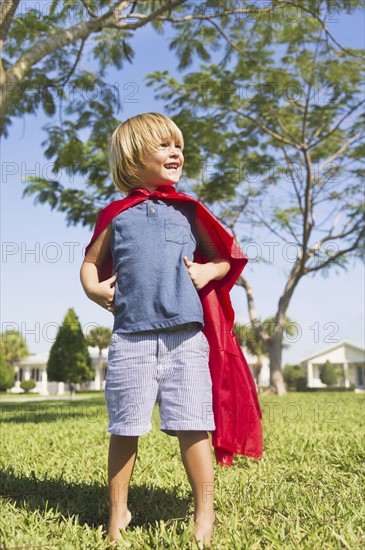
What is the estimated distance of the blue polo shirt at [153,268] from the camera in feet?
7.02

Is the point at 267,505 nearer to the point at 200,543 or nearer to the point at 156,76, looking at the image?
the point at 200,543

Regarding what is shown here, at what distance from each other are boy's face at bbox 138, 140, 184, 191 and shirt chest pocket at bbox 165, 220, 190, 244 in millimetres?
189

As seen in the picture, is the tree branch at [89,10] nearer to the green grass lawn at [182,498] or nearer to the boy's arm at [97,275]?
the green grass lawn at [182,498]

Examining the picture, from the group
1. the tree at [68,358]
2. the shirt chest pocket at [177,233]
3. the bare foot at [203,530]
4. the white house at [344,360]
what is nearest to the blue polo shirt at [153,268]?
the shirt chest pocket at [177,233]

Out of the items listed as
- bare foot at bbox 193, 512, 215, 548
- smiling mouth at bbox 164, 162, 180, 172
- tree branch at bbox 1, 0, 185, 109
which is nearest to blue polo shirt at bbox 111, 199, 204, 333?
smiling mouth at bbox 164, 162, 180, 172

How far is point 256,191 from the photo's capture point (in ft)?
59.8

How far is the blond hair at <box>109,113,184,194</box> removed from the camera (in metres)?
2.32

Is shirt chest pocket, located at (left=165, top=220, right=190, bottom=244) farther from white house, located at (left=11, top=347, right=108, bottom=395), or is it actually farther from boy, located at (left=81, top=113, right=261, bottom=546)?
white house, located at (left=11, top=347, right=108, bottom=395)

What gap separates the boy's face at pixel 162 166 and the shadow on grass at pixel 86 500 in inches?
56.3

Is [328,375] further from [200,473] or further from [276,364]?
[200,473]

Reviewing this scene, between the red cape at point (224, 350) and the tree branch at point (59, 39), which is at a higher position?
the tree branch at point (59, 39)

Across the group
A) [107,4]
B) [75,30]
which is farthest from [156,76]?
[75,30]

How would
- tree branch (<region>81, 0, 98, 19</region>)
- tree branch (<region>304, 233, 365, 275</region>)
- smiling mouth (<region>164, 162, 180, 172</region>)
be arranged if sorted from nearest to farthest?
smiling mouth (<region>164, 162, 180, 172</region>) < tree branch (<region>81, 0, 98, 19</region>) < tree branch (<region>304, 233, 365, 275</region>)

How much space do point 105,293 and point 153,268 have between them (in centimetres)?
22
